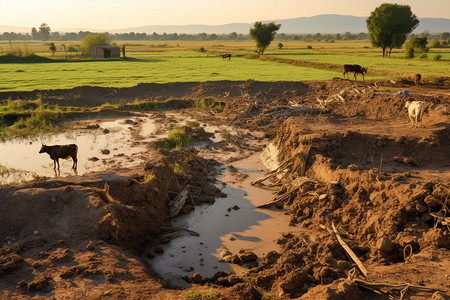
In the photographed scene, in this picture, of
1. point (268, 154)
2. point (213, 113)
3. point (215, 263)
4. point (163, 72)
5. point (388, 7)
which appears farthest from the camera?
point (388, 7)

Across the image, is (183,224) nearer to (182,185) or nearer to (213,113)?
(182,185)

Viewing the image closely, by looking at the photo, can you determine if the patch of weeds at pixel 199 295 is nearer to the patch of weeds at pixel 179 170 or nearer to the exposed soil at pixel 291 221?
the exposed soil at pixel 291 221

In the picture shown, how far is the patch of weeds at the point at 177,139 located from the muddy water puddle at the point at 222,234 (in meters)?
4.07

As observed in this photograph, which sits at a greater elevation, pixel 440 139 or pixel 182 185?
pixel 440 139

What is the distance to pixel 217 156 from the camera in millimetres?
14789

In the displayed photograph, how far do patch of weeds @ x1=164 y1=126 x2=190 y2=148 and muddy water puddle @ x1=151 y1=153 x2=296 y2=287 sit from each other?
407 centimetres

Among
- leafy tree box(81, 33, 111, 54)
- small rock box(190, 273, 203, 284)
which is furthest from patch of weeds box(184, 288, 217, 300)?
leafy tree box(81, 33, 111, 54)

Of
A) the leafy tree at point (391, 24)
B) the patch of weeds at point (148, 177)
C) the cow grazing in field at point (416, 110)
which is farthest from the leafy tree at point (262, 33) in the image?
the patch of weeds at point (148, 177)

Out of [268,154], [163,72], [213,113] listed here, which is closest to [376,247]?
[268,154]

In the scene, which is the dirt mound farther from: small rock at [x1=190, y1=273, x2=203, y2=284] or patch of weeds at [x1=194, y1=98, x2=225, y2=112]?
patch of weeds at [x1=194, y1=98, x2=225, y2=112]

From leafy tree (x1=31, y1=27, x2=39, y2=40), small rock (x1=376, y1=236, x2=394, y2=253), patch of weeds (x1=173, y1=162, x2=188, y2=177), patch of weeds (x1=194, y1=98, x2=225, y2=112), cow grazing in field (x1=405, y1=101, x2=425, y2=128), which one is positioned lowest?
small rock (x1=376, y1=236, x2=394, y2=253)

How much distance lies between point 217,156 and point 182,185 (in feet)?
12.2

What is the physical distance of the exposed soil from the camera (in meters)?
6.11

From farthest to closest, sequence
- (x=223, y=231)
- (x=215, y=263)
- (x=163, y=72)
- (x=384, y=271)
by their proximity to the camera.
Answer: (x=163, y=72) < (x=223, y=231) < (x=215, y=263) < (x=384, y=271)
